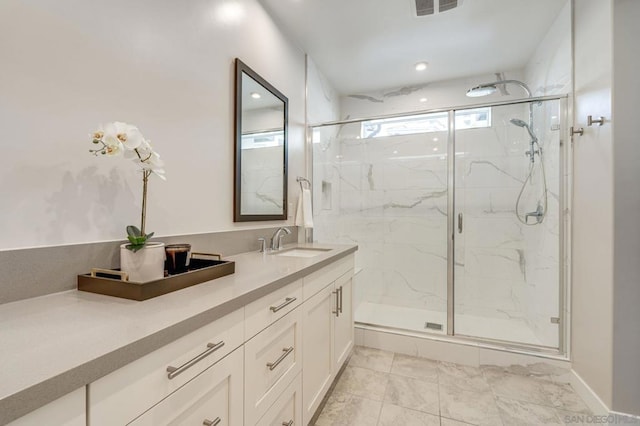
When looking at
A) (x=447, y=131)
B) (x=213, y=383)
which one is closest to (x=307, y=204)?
(x=447, y=131)

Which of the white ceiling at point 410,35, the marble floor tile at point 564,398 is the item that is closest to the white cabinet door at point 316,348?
the marble floor tile at point 564,398

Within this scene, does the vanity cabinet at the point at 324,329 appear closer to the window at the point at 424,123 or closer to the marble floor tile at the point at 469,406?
the marble floor tile at the point at 469,406

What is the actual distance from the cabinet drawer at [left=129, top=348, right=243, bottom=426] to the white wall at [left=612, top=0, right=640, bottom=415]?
1822 millimetres

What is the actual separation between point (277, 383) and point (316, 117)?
233 centimetres

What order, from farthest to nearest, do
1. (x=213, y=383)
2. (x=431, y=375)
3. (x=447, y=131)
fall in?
(x=447, y=131), (x=431, y=375), (x=213, y=383)

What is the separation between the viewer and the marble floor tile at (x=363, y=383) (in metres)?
1.74

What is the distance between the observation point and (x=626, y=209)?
142cm

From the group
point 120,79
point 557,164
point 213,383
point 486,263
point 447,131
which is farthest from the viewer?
point 486,263

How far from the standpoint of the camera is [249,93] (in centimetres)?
176

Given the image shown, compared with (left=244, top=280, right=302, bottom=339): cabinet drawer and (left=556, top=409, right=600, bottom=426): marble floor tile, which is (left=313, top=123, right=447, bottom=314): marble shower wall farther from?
(left=244, top=280, right=302, bottom=339): cabinet drawer

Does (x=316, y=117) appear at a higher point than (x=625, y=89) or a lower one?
higher

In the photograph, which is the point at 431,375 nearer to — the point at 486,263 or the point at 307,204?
the point at 486,263

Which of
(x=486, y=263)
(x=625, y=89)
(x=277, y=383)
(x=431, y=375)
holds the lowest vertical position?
(x=431, y=375)

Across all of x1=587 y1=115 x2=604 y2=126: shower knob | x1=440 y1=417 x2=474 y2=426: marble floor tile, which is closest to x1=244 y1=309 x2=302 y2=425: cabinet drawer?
x1=440 y1=417 x2=474 y2=426: marble floor tile
